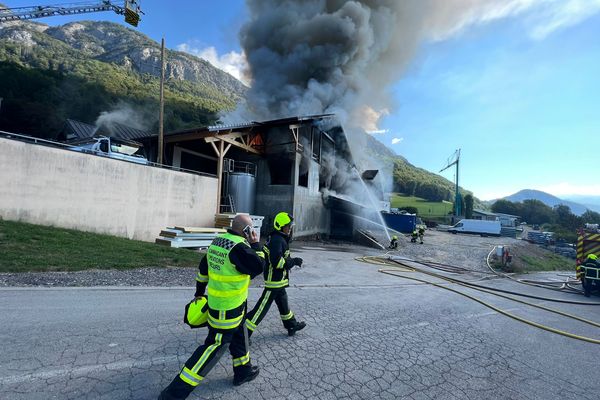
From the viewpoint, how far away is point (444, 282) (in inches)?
328

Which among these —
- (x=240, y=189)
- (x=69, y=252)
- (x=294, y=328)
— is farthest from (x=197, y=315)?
(x=240, y=189)

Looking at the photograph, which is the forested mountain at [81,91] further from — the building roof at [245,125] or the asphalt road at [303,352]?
the asphalt road at [303,352]

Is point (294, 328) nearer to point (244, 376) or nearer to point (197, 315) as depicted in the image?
point (244, 376)

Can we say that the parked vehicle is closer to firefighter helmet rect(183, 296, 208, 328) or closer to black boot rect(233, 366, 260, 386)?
firefighter helmet rect(183, 296, 208, 328)

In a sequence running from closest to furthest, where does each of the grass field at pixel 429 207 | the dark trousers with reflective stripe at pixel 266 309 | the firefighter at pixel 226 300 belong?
1. the firefighter at pixel 226 300
2. the dark trousers with reflective stripe at pixel 266 309
3. the grass field at pixel 429 207

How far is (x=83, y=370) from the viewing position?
2484mm

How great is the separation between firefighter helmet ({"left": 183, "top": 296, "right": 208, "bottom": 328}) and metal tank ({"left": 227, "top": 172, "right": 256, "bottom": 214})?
13.6 metres

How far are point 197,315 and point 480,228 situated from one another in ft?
122

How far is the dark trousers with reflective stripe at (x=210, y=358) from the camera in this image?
81.6 inches

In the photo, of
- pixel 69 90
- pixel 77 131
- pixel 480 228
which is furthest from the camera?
pixel 69 90

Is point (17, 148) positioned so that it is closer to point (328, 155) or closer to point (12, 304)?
point (12, 304)

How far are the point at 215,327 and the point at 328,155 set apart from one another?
2032cm

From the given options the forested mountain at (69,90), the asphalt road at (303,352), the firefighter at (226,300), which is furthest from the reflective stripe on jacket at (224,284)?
the forested mountain at (69,90)

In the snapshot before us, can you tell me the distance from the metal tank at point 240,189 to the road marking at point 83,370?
13273mm
